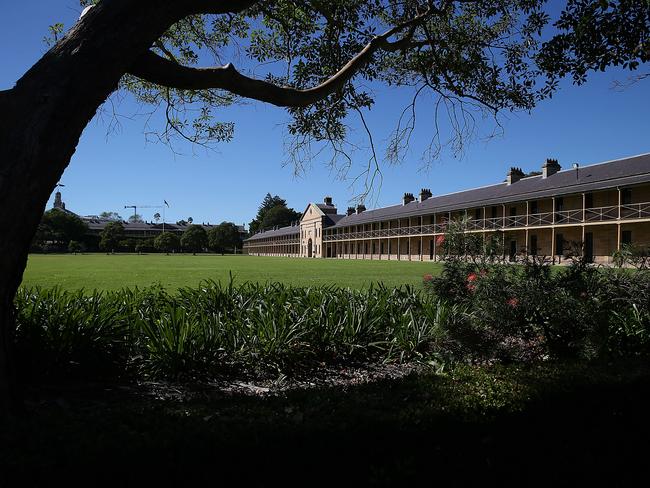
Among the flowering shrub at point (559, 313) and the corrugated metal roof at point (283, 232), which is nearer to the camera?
the flowering shrub at point (559, 313)

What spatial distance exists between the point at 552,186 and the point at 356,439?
38602mm

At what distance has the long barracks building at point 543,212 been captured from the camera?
1198 inches

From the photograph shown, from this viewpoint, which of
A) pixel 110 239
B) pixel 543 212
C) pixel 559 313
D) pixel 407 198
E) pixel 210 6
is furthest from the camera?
pixel 110 239

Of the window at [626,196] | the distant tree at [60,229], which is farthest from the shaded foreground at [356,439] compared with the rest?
the distant tree at [60,229]

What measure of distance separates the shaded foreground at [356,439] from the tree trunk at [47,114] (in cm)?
85

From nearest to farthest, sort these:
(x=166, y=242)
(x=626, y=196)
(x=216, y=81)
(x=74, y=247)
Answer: (x=216, y=81) < (x=626, y=196) < (x=74, y=247) < (x=166, y=242)

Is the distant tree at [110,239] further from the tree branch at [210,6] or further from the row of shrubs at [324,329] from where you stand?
the tree branch at [210,6]

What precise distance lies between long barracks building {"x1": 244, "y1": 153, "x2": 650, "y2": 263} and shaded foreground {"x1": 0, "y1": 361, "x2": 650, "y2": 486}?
49.4ft

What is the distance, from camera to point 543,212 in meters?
37.4

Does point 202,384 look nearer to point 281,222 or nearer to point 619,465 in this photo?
point 619,465

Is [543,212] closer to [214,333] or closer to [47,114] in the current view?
[214,333]

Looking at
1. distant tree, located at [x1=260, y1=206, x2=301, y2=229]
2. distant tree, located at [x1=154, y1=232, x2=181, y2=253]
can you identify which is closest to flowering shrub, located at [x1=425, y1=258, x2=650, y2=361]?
distant tree, located at [x1=154, y1=232, x2=181, y2=253]

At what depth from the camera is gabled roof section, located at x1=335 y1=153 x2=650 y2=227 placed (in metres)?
30.7

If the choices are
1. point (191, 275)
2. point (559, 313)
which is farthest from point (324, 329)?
point (191, 275)
